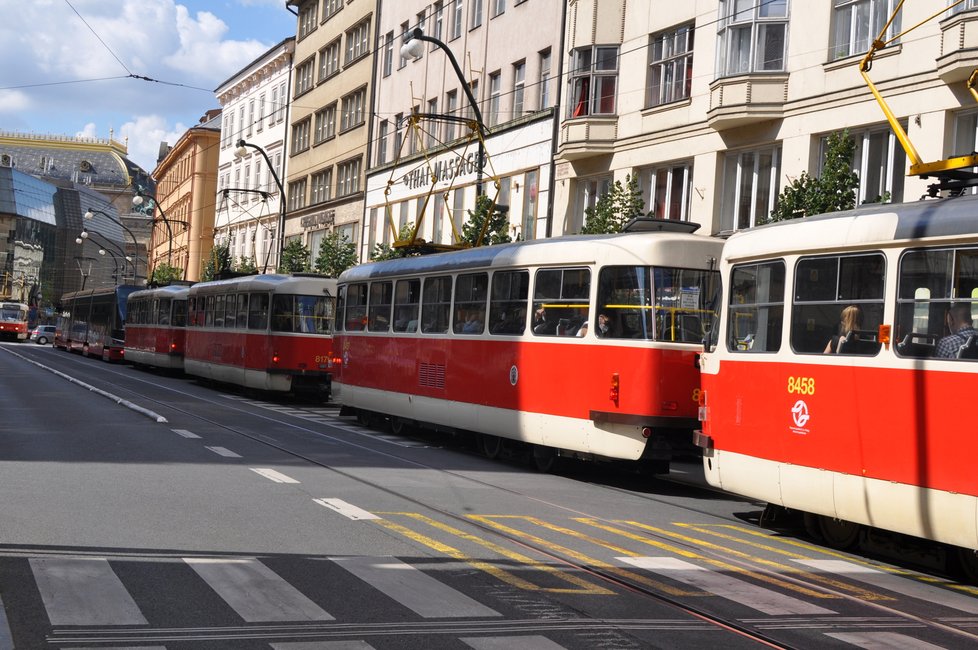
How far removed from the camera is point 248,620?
23.2 feet

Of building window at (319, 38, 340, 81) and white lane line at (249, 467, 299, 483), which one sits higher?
building window at (319, 38, 340, 81)

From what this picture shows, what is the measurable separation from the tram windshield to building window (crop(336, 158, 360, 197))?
38.4 metres

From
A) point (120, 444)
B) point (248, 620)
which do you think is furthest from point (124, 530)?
point (120, 444)

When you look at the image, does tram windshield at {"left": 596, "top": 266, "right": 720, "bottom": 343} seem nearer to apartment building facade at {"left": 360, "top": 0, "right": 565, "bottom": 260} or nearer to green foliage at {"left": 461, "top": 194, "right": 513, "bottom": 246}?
apartment building facade at {"left": 360, "top": 0, "right": 565, "bottom": 260}

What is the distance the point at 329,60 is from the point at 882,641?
2172 inches

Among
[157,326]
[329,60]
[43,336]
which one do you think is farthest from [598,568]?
[43,336]

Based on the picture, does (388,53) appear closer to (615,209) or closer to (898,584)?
(615,209)

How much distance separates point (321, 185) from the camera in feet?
193

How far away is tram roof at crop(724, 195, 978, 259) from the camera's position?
384 inches

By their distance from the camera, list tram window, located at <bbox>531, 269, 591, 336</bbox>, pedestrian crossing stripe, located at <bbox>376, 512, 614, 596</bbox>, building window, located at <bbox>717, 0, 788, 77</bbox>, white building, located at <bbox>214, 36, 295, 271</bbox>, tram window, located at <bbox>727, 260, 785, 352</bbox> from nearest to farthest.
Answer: pedestrian crossing stripe, located at <bbox>376, 512, 614, 596</bbox>
tram window, located at <bbox>727, 260, 785, 352</bbox>
tram window, located at <bbox>531, 269, 591, 336</bbox>
building window, located at <bbox>717, 0, 788, 77</bbox>
white building, located at <bbox>214, 36, 295, 271</bbox>

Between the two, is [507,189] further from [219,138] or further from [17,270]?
[17,270]

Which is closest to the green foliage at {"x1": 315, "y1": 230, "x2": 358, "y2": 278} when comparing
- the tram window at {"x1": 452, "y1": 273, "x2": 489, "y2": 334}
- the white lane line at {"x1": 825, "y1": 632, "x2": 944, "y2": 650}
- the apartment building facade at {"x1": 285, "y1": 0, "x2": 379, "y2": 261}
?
the apartment building facade at {"x1": 285, "y1": 0, "x2": 379, "y2": 261}

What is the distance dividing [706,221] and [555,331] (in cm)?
1167

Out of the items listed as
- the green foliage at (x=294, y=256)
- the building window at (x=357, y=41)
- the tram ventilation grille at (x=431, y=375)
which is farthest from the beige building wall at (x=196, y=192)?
the tram ventilation grille at (x=431, y=375)
